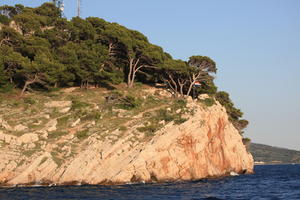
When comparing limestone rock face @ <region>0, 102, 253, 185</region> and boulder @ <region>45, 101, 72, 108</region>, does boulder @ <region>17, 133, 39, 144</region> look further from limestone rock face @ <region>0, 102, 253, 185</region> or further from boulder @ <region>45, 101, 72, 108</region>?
boulder @ <region>45, 101, 72, 108</region>

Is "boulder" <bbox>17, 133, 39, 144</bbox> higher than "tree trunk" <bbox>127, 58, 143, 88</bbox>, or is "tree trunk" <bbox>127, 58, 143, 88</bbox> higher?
"tree trunk" <bbox>127, 58, 143, 88</bbox>

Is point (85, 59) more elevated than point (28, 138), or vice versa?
point (85, 59)

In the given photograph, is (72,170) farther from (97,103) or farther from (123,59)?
(123,59)

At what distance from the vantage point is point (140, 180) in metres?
43.4

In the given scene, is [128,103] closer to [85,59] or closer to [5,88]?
[85,59]

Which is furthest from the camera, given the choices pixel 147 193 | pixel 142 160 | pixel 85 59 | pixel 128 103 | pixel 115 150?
pixel 85 59

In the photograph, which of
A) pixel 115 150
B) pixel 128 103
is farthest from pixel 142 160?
pixel 128 103

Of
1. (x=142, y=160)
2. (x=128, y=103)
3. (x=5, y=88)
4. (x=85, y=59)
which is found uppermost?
(x=85, y=59)

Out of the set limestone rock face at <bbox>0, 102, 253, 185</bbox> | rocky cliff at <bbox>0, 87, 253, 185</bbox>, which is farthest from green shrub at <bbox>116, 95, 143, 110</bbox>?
limestone rock face at <bbox>0, 102, 253, 185</bbox>

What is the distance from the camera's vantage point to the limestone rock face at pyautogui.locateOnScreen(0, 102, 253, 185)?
42.7m

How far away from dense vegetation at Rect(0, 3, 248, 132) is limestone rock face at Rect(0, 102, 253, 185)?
16075mm

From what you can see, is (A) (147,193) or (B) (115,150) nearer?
(A) (147,193)

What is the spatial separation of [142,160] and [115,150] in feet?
12.0

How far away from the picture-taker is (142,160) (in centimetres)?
4412
